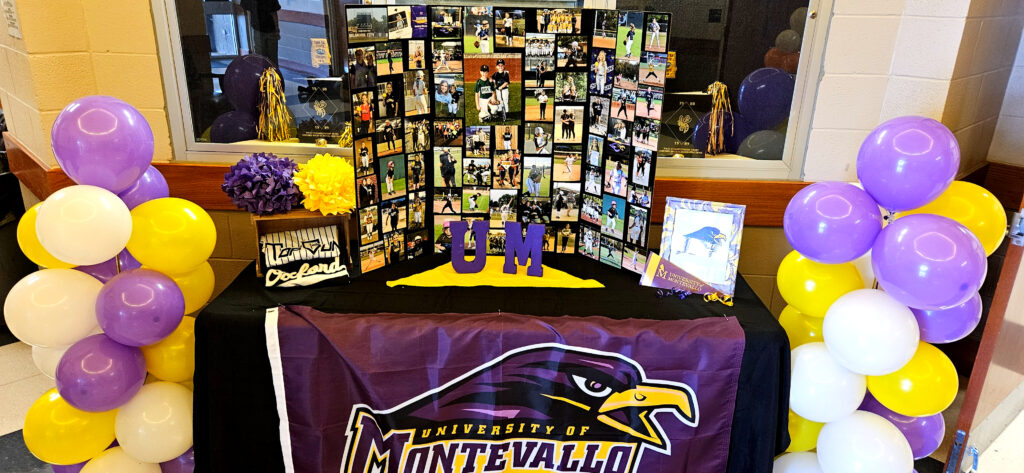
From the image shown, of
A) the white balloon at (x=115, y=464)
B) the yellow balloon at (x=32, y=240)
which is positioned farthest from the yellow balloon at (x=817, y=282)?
the yellow balloon at (x=32, y=240)

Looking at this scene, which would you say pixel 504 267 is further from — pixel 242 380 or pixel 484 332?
pixel 242 380

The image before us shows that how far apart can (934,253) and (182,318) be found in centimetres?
198

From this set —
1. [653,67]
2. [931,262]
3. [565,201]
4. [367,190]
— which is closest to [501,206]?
[565,201]

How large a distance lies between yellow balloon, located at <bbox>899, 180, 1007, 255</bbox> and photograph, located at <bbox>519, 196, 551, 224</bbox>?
108cm

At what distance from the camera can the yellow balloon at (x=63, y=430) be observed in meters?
1.92

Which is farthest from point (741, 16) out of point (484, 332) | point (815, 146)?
point (484, 332)

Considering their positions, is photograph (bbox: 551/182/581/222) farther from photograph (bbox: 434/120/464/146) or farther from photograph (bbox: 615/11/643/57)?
photograph (bbox: 615/11/643/57)

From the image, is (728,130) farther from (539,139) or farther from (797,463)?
(797,463)

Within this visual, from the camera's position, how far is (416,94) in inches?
86.3

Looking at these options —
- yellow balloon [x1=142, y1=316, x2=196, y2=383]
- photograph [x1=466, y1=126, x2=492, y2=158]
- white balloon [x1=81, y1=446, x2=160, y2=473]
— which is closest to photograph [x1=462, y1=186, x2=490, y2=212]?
photograph [x1=466, y1=126, x2=492, y2=158]

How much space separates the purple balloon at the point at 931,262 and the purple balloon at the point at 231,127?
2.07 meters

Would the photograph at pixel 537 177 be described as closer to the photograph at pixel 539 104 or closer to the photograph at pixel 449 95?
the photograph at pixel 539 104

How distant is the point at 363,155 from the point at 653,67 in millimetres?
921

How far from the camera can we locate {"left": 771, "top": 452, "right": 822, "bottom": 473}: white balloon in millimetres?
2023
